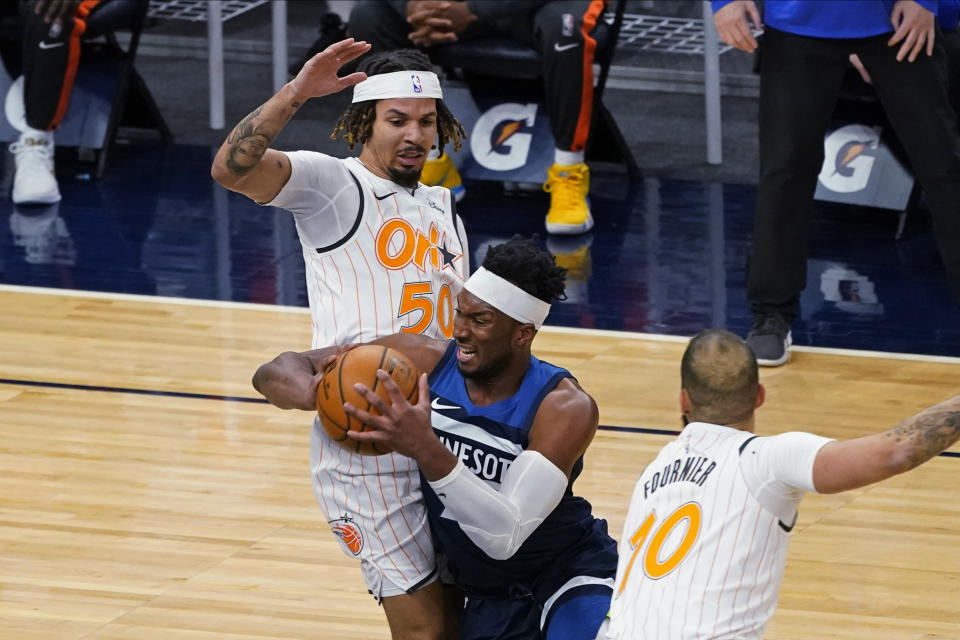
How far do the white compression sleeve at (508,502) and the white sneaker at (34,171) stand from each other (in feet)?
18.2

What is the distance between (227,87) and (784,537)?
8.41 m

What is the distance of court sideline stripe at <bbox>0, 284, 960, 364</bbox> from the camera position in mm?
6371

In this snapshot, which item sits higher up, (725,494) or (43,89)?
(725,494)

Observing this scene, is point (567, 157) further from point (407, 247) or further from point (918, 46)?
point (407, 247)

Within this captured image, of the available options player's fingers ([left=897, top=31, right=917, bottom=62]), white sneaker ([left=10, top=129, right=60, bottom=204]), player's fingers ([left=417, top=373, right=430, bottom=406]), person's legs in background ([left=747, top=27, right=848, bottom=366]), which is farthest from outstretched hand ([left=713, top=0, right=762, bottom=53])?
white sneaker ([left=10, top=129, right=60, bottom=204])

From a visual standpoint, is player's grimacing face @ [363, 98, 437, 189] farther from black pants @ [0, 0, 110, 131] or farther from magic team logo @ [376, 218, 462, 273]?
black pants @ [0, 0, 110, 131]

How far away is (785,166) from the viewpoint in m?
6.12

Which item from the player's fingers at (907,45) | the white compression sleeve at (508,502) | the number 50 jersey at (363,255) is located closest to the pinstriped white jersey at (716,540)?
the white compression sleeve at (508,502)

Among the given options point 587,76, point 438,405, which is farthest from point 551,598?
point 587,76

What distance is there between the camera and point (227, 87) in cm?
1078

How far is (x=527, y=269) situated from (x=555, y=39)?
468 cm

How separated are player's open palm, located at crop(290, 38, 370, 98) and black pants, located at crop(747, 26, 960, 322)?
2.80 meters

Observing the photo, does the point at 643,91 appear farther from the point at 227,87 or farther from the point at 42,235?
the point at 42,235

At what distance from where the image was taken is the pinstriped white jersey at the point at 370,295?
3695 mm
